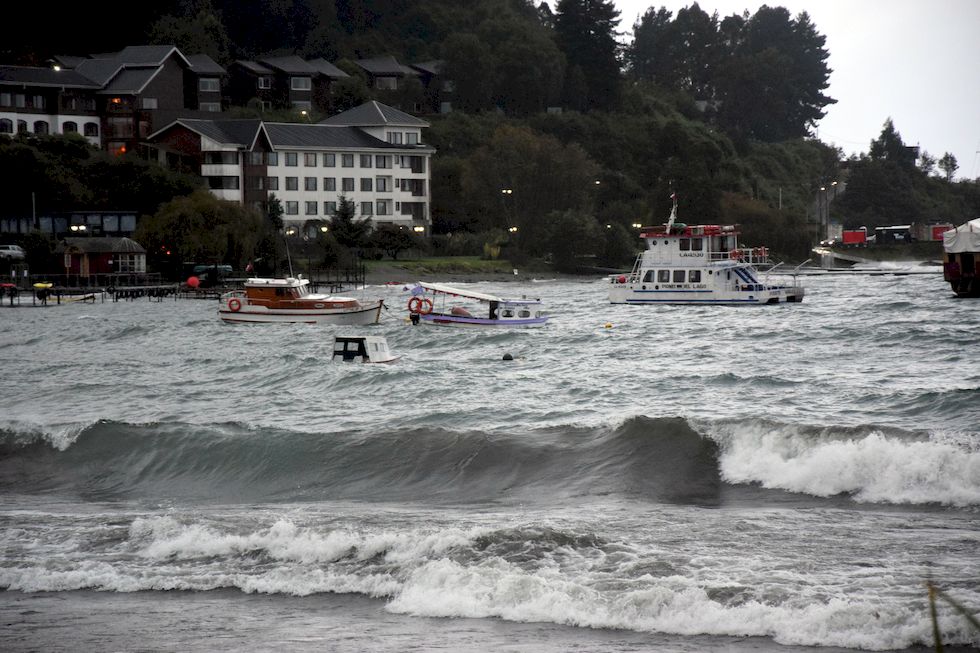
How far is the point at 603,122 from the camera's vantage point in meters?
142

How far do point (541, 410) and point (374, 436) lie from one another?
16.8 ft

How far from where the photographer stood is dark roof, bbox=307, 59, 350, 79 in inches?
5541

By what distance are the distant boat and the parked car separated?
2608 inches

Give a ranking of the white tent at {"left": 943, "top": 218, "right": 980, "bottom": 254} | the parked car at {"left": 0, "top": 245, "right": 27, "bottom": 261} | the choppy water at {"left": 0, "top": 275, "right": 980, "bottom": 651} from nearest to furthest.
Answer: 1. the choppy water at {"left": 0, "top": 275, "right": 980, "bottom": 651}
2. the white tent at {"left": 943, "top": 218, "right": 980, "bottom": 254}
3. the parked car at {"left": 0, "top": 245, "right": 27, "bottom": 261}

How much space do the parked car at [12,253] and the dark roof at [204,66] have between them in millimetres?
43512

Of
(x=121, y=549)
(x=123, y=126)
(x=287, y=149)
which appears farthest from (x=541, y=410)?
(x=123, y=126)

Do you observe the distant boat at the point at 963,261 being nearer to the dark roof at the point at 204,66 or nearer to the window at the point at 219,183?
the window at the point at 219,183

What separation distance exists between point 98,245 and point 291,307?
3102 centimetres

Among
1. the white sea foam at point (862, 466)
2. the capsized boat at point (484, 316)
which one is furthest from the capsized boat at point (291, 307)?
the white sea foam at point (862, 466)

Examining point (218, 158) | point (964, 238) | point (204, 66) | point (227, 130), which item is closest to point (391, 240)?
point (218, 158)

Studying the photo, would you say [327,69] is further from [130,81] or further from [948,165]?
[948,165]

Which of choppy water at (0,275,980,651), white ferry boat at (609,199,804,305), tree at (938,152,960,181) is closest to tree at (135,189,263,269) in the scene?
white ferry boat at (609,199,804,305)

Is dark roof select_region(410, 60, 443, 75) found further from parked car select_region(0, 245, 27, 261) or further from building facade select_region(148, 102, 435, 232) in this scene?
parked car select_region(0, 245, 27, 261)

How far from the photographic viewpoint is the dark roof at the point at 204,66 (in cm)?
12862
